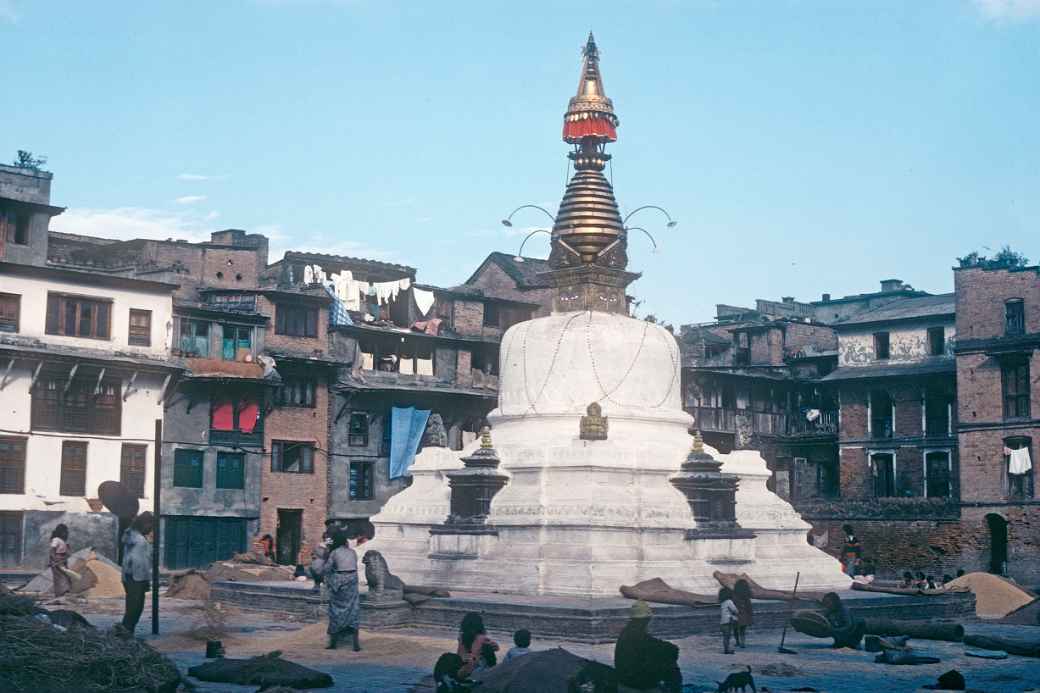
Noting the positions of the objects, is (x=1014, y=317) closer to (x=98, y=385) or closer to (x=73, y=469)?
(x=98, y=385)

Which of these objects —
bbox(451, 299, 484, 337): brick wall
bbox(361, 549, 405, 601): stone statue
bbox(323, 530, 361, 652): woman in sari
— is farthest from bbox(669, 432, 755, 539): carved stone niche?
bbox(451, 299, 484, 337): brick wall

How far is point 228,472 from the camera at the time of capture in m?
51.9

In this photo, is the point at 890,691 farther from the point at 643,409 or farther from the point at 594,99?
the point at 594,99

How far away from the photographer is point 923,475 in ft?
205

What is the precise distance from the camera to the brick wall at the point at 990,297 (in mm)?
56250

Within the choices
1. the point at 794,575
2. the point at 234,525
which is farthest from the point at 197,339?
the point at 794,575

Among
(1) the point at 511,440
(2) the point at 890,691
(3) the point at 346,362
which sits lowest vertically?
(2) the point at 890,691

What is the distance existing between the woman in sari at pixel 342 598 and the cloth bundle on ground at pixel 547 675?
766 centimetres

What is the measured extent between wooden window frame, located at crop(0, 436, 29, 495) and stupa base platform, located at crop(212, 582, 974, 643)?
15662 mm

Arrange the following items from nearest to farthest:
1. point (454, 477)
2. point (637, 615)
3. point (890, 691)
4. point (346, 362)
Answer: point (637, 615)
point (890, 691)
point (454, 477)
point (346, 362)

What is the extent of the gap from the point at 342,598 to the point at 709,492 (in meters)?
12.2

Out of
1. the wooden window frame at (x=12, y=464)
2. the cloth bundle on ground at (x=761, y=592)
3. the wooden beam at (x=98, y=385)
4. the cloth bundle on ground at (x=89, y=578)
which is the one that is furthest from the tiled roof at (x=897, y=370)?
the cloth bundle on ground at (x=89, y=578)

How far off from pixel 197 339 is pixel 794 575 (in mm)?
26771

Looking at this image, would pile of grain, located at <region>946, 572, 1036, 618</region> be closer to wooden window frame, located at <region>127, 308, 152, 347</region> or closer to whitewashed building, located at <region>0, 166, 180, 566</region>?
whitewashed building, located at <region>0, 166, 180, 566</region>
